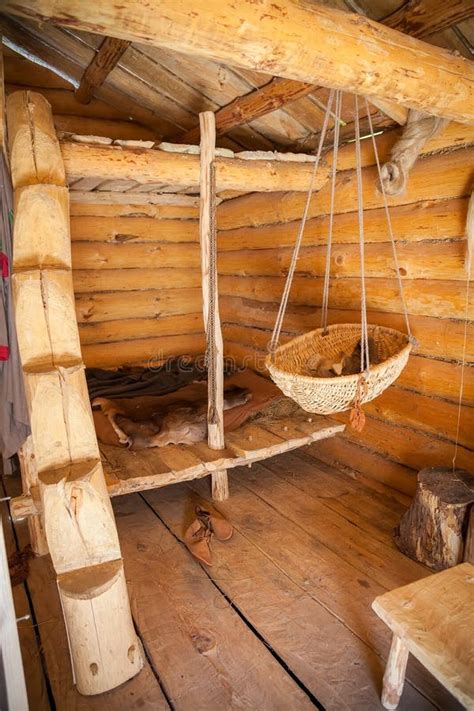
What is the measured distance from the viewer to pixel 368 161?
3.16 metres

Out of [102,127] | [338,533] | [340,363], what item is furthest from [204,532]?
[102,127]

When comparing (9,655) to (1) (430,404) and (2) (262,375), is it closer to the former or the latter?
(1) (430,404)

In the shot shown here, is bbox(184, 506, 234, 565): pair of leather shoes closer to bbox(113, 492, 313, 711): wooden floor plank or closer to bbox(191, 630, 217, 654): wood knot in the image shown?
bbox(113, 492, 313, 711): wooden floor plank

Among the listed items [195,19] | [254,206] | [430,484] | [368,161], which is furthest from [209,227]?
[430,484]

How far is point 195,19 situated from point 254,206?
120 inches

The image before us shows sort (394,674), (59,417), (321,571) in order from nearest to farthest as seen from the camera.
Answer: (394,674)
(59,417)
(321,571)

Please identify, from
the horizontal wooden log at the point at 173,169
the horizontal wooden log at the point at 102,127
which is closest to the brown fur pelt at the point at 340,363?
the horizontal wooden log at the point at 173,169

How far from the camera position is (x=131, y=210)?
4.62m

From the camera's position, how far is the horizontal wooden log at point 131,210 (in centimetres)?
440

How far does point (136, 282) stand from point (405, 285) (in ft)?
9.01

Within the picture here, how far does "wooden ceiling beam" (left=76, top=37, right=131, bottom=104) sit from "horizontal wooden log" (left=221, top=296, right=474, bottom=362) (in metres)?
2.20

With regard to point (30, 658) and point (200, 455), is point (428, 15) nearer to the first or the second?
point (200, 455)

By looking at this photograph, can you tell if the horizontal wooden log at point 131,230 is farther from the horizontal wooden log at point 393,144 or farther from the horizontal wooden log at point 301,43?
the horizontal wooden log at point 301,43

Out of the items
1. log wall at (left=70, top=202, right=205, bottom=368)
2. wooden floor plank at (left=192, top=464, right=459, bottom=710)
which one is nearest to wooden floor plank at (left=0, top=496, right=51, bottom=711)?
wooden floor plank at (left=192, top=464, right=459, bottom=710)
